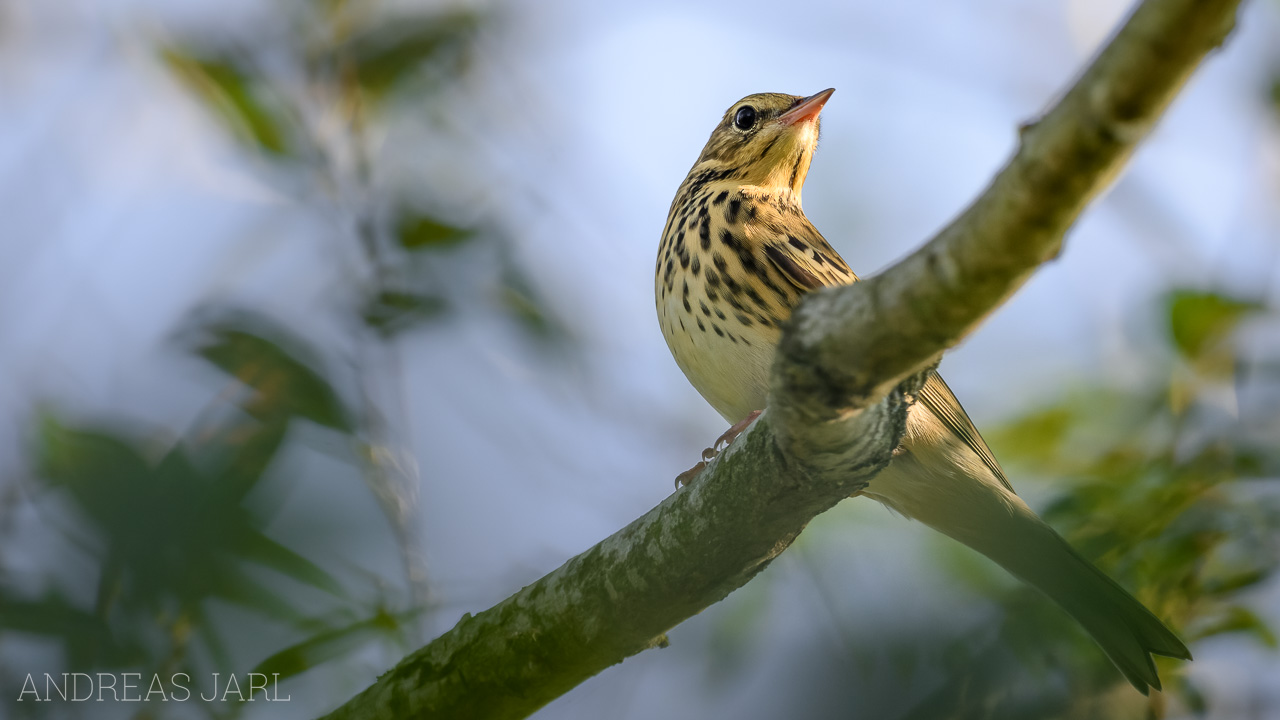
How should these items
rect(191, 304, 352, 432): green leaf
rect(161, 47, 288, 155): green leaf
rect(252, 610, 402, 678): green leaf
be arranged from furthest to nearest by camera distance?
rect(161, 47, 288, 155): green leaf → rect(191, 304, 352, 432): green leaf → rect(252, 610, 402, 678): green leaf

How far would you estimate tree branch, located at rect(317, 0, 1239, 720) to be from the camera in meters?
1.46

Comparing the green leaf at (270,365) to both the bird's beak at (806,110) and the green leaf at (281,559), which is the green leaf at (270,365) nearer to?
the green leaf at (281,559)

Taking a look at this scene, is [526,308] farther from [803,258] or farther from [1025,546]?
[1025,546]

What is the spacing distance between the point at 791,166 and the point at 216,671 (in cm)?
363

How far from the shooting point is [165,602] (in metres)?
1.96

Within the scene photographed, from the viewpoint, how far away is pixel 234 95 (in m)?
3.78

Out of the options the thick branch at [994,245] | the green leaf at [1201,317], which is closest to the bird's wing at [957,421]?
the green leaf at [1201,317]

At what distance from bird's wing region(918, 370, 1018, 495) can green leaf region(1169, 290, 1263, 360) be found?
2.43ft

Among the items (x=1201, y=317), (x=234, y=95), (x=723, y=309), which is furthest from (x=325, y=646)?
(x=1201, y=317)

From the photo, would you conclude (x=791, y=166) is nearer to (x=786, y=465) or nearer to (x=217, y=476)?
(x=786, y=465)

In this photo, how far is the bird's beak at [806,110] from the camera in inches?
186

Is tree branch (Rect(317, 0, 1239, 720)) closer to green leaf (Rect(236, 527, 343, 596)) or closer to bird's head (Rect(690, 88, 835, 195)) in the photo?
green leaf (Rect(236, 527, 343, 596))

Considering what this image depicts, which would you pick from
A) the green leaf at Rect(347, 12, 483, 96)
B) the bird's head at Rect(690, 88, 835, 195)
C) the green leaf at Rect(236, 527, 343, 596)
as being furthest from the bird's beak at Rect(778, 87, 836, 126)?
the green leaf at Rect(236, 527, 343, 596)

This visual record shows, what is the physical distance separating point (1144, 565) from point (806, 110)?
2.55m
